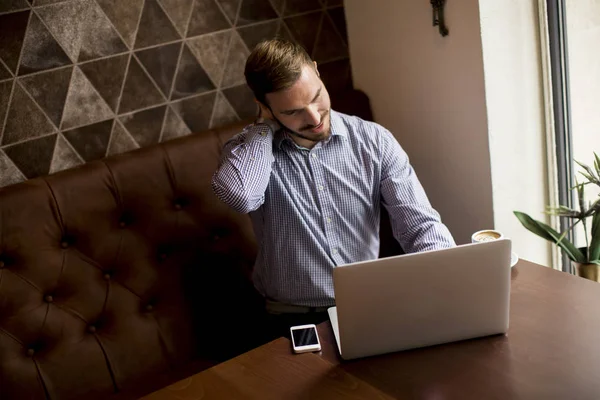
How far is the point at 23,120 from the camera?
1.79 meters

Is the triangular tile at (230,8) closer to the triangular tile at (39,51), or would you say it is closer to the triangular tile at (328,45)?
the triangular tile at (328,45)

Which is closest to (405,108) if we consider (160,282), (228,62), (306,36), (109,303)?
(306,36)

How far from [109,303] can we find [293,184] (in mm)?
566

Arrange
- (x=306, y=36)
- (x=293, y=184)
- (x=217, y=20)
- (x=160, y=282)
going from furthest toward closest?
(x=306, y=36)
(x=217, y=20)
(x=160, y=282)
(x=293, y=184)

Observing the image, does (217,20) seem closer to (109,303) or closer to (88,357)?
(109,303)

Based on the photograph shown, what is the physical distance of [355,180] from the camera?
5.80ft

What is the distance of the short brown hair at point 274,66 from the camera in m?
1.60

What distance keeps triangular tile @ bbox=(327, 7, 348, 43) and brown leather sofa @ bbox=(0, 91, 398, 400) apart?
0.51 meters

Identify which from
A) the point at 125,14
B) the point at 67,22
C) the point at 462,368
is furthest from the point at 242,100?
the point at 462,368

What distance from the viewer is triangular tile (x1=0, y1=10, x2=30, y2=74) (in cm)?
173

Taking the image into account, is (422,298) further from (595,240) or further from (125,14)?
(125,14)

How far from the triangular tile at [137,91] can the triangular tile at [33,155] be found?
0.21 metres

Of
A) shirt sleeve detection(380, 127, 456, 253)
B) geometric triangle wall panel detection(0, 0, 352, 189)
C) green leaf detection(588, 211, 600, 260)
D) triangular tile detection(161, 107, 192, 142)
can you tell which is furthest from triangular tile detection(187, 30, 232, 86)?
green leaf detection(588, 211, 600, 260)

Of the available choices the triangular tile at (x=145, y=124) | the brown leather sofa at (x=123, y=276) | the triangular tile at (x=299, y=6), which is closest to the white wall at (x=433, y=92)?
the triangular tile at (x=299, y=6)
